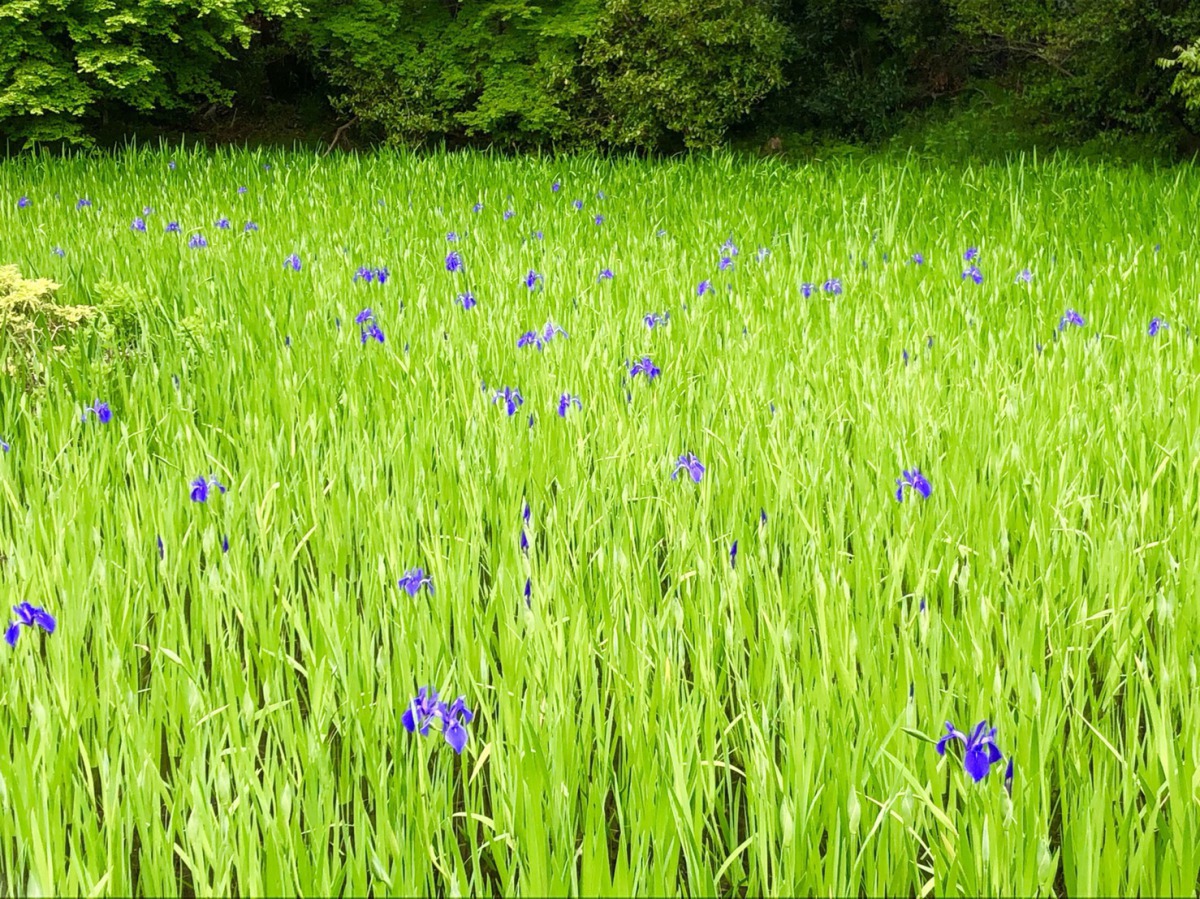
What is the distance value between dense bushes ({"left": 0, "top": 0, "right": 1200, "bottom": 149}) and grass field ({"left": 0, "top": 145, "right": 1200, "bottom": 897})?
6606mm

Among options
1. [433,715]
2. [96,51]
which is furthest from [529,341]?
[96,51]

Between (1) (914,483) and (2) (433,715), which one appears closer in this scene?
(2) (433,715)

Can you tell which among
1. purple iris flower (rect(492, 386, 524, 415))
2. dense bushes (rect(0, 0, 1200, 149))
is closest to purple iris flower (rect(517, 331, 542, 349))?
purple iris flower (rect(492, 386, 524, 415))

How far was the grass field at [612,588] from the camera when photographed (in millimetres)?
1233

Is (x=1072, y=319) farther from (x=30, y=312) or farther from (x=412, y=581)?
(x=30, y=312)

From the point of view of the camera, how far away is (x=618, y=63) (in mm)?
11719

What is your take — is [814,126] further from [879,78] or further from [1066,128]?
[1066,128]

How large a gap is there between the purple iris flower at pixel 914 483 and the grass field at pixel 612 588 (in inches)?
1.1

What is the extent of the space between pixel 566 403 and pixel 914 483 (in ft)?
3.17

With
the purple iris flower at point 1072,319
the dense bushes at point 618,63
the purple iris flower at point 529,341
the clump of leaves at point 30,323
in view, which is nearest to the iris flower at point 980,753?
the purple iris flower at point 529,341

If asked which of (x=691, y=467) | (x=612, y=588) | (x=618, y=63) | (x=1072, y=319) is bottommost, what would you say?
(x=612, y=588)

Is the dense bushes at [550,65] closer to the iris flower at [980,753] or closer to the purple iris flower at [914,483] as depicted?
the purple iris flower at [914,483]

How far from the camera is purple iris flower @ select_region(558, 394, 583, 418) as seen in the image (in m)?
2.67

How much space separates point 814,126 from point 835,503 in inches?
460
